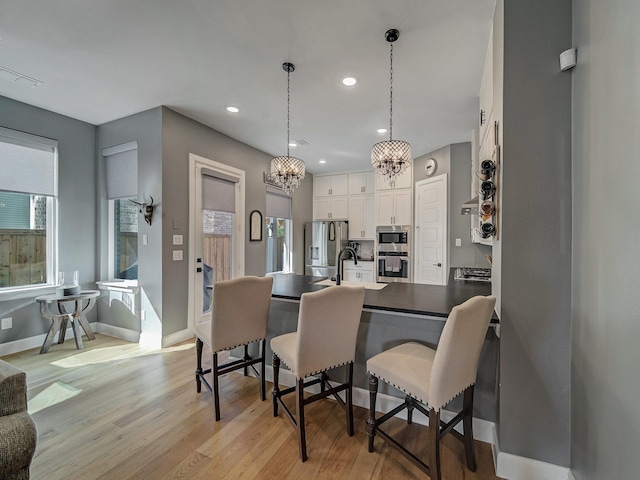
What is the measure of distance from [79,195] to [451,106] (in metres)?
4.62

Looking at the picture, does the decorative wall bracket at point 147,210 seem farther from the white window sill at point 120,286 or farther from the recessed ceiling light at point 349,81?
the recessed ceiling light at point 349,81

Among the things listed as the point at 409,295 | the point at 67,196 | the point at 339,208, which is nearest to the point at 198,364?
the point at 409,295

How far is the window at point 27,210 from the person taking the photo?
3109 millimetres

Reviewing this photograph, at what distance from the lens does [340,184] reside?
6090 millimetres

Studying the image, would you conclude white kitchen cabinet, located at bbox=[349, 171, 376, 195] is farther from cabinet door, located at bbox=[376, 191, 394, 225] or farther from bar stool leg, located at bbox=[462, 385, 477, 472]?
bar stool leg, located at bbox=[462, 385, 477, 472]

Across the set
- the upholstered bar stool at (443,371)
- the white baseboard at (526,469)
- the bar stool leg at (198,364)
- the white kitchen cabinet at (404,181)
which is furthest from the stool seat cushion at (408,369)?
the white kitchen cabinet at (404,181)

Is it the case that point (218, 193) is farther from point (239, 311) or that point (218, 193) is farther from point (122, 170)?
point (239, 311)

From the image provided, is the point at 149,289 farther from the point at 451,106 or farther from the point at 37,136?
the point at 451,106

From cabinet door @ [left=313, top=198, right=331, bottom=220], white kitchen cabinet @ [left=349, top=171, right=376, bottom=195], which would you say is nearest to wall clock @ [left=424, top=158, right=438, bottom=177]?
white kitchen cabinet @ [left=349, top=171, right=376, bottom=195]

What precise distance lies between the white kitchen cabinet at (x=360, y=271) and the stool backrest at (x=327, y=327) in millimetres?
3913

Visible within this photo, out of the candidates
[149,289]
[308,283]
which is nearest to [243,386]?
[308,283]

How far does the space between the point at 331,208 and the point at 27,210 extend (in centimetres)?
459

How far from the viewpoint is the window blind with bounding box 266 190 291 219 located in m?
5.15

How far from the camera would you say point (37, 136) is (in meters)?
3.28
